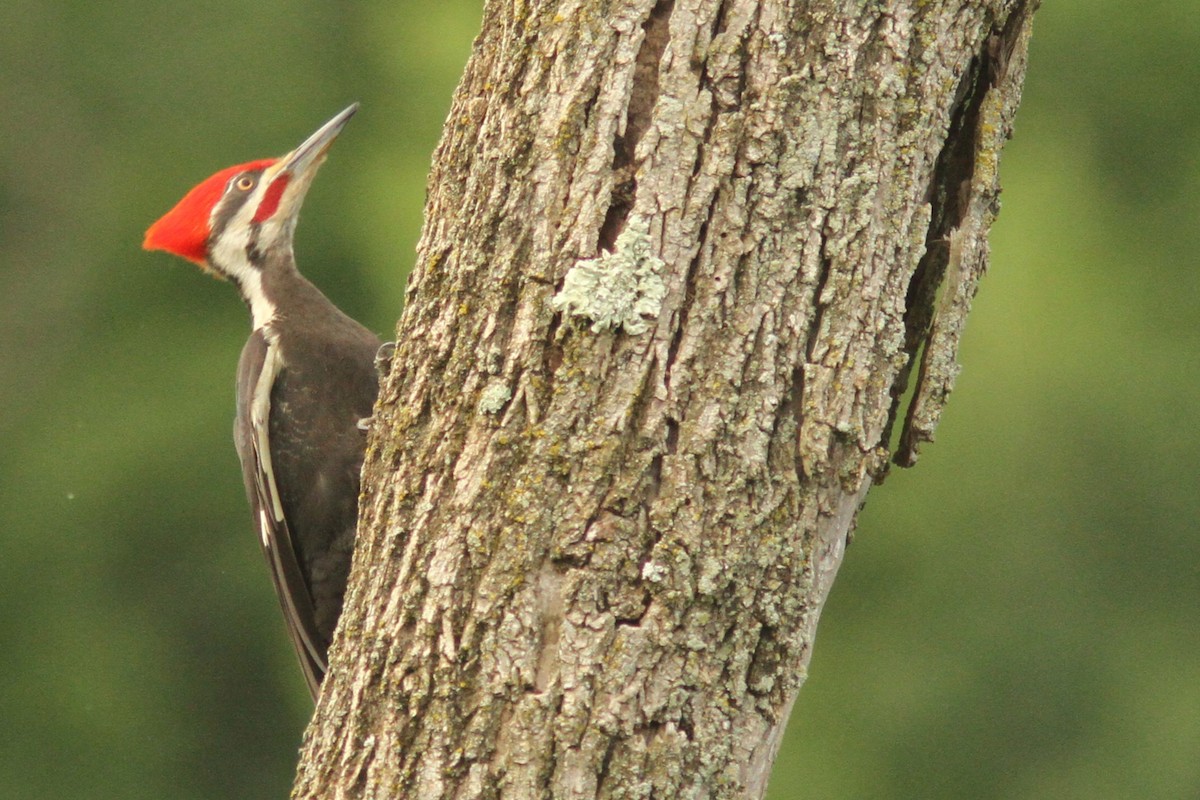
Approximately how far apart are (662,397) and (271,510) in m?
2.15

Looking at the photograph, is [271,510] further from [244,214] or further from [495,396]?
[495,396]

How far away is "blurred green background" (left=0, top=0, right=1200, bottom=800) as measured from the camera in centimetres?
965

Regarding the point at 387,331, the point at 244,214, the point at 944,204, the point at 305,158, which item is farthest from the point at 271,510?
the point at 387,331

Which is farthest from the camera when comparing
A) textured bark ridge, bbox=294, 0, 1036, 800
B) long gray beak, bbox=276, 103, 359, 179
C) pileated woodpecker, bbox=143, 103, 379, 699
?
long gray beak, bbox=276, 103, 359, 179

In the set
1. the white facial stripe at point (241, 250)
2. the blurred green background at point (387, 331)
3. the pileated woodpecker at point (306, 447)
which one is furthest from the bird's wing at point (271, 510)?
the blurred green background at point (387, 331)

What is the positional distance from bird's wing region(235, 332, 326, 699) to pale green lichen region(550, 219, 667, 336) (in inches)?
80.0

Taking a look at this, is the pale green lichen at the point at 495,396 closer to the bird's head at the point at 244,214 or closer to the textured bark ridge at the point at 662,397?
the textured bark ridge at the point at 662,397

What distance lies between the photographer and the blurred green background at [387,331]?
9.65 metres

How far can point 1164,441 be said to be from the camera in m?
9.95

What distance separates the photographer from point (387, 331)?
904cm

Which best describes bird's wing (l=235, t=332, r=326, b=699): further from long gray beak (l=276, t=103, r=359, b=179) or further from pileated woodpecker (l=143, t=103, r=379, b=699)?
long gray beak (l=276, t=103, r=359, b=179)

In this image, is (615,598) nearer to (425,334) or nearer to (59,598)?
(425,334)

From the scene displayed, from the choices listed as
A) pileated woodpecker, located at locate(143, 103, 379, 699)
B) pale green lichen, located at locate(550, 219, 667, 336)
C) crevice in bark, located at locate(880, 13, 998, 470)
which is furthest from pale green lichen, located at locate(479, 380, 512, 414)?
pileated woodpecker, located at locate(143, 103, 379, 699)

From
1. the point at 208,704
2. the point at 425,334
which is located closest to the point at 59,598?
the point at 208,704
